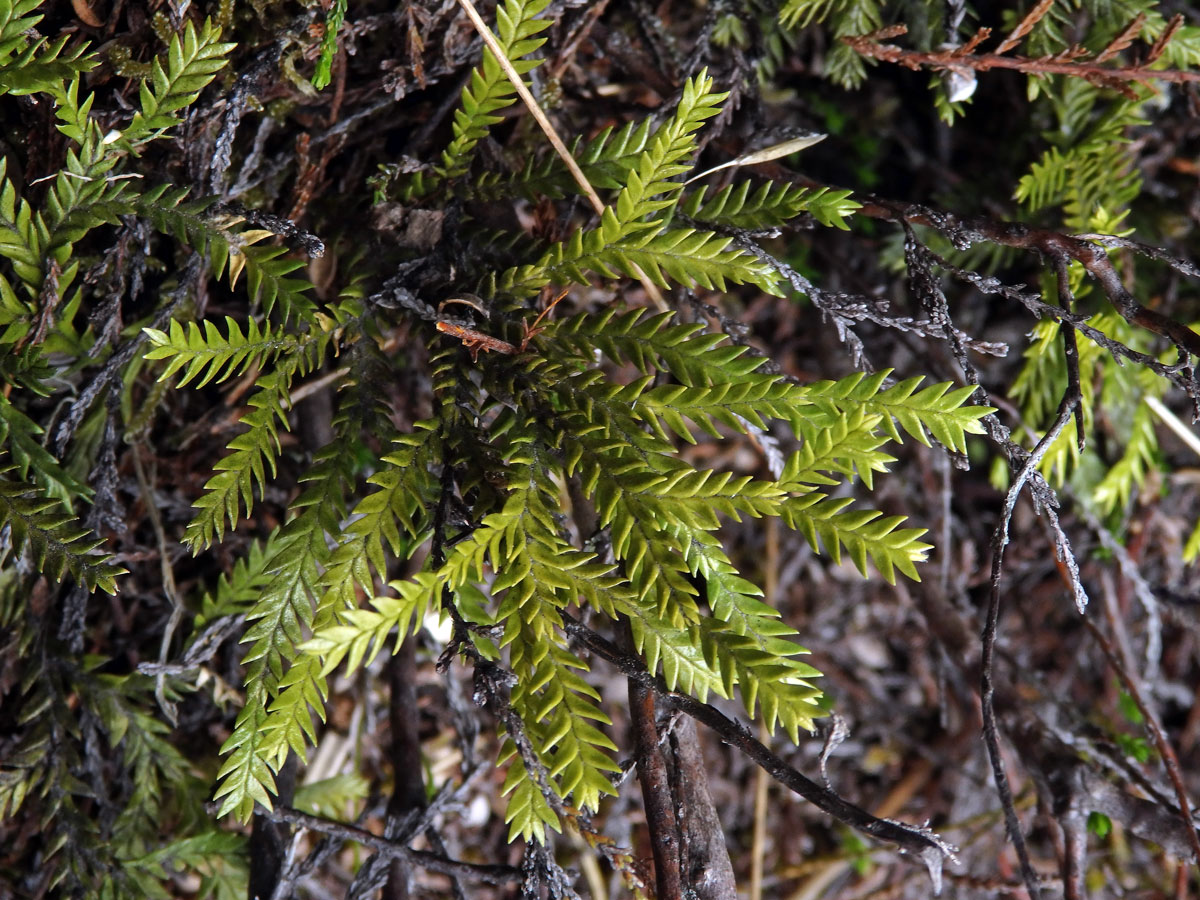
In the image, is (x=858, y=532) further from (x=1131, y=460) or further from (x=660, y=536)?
(x=1131, y=460)

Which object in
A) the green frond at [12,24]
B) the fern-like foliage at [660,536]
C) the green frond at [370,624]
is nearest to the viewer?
the green frond at [370,624]

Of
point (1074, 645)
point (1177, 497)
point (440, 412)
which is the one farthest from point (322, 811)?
point (1177, 497)

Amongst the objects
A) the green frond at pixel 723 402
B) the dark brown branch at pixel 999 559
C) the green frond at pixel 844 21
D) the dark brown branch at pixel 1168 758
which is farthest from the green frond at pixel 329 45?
the dark brown branch at pixel 1168 758

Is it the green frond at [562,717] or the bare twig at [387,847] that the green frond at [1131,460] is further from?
the bare twig at [387,847]

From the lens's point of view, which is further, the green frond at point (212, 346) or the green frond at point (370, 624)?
the green frond at point (212, 346)

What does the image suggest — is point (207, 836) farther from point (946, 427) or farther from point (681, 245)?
point (946, 427)

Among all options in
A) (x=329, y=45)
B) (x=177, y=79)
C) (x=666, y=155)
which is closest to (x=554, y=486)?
(x=666, y=155)
